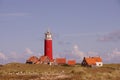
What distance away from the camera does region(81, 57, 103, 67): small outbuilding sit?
9781cm

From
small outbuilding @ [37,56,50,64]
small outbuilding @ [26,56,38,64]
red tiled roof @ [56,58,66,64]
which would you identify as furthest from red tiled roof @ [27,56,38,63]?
red tiled roof @ [56,58,66,64]

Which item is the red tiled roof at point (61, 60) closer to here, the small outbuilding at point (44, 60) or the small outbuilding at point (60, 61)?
the small outbuilding at point (60, 61)

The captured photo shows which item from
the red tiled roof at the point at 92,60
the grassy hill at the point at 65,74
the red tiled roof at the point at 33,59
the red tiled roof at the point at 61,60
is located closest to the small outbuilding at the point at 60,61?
the red tiled roof at the point at 61,60

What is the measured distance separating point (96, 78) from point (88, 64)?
5440 centimetres

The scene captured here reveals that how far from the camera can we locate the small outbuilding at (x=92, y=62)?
9781 cm

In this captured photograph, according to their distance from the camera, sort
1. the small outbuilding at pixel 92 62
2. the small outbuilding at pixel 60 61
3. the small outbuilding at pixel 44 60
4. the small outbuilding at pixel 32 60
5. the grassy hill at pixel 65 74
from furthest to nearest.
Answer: the small outbuilding at pixel 60 61 < the small outbuilding at pixel 32 60 < the small outbuilding at pixel 92 62 < the small outbuilding at pixel 44 60 < the grassy hill at pixel 65 74

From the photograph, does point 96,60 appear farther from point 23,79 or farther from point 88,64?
point 23,79

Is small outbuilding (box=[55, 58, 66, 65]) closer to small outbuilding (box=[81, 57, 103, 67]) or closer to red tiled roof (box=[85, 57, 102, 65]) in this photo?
small outbuilding (box=[81, 57, 103, 67])

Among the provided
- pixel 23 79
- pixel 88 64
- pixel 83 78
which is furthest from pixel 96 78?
pixel 88 64

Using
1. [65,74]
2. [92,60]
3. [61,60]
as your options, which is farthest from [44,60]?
[65,74]

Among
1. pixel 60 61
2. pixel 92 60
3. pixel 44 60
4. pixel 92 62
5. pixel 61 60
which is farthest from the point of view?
pixel 61 60

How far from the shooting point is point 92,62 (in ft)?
325

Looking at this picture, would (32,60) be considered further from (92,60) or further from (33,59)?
(92,60)

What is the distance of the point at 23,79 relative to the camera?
44.6 meters
